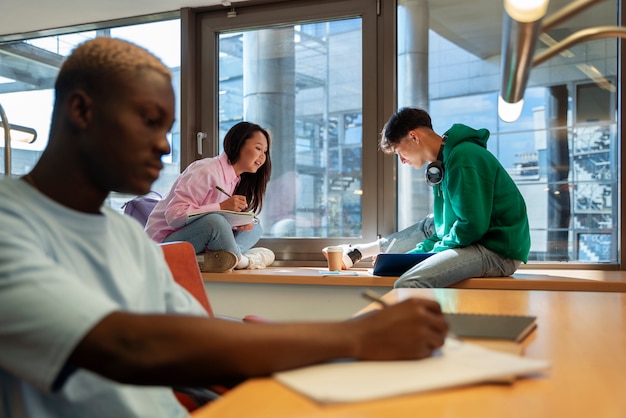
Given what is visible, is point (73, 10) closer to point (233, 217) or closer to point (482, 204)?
point (233, 217)

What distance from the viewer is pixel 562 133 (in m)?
2.99

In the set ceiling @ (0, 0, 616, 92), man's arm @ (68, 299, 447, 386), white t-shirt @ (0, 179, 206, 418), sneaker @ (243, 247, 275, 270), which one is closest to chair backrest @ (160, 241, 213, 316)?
white t-shirt @ (0, 179, 206, 418)

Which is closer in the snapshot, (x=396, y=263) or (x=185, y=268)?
(x=185, y=268)

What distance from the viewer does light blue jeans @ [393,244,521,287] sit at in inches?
97.9

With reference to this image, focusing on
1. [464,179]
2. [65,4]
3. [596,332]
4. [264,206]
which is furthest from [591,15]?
[65,4]

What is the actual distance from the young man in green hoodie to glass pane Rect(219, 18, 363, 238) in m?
0.70

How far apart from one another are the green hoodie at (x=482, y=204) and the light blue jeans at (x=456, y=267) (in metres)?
0.04

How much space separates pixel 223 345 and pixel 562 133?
9.05 feet

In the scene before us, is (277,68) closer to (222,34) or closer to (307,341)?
(222,34)

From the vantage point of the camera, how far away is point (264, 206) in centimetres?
355

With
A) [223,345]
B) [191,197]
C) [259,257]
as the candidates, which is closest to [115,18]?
[191,197]

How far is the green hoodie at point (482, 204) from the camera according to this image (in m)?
2.54

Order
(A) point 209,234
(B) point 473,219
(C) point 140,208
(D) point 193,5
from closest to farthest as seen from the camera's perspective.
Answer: (B) point 473,219 → (A) point 209,234 → (C) point 140,208 → (D) point 193,5

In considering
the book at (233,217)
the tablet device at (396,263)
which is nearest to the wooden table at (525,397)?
the tablet device at (396,263)
